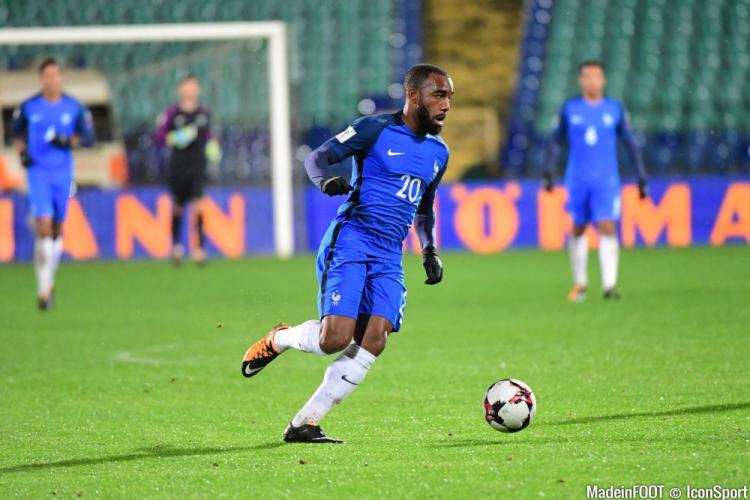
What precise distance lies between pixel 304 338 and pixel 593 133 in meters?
7.57

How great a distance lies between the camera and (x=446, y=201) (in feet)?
65.5

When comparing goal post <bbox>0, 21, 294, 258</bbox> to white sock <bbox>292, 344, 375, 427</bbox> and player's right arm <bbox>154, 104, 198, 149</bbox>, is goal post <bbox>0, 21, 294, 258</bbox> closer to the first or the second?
player's right arm <bbox>154, 104, 198, 149</bbox>

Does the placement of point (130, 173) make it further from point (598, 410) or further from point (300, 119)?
point (598, 410)

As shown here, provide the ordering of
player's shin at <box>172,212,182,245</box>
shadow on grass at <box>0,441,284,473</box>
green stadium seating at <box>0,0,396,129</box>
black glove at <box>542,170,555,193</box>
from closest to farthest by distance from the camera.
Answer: shadow on grass at <box>0,441,284,473</box>, black glove at <box>542,170,555,193</box>, player's shin at <box>172,212,182,245</box>, green stadium seating at <box>0,0,396,129</box>

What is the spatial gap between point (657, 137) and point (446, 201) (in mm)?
3936

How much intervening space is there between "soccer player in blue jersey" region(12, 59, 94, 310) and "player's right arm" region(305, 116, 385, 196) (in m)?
7.35

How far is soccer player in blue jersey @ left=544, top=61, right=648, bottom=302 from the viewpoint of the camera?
13.3 meters

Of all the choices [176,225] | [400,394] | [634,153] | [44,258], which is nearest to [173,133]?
[176,225]

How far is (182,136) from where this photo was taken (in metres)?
18.7

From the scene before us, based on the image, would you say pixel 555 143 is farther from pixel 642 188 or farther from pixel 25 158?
pixel 25 158

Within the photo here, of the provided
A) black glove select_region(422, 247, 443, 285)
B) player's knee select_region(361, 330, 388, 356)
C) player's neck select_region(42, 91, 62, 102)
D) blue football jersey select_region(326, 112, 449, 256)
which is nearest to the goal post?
player's neck select_region(42, 91, 62, 102)

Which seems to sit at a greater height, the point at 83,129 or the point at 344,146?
the point at 83,129

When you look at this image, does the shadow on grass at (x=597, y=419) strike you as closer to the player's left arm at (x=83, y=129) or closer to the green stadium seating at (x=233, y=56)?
the player's left arm at (x=83, y=129)

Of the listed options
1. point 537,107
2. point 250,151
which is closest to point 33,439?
point 250,151
